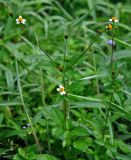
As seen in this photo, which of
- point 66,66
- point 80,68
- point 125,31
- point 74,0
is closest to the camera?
point 66,66

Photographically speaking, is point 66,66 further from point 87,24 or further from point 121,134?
point 87,24

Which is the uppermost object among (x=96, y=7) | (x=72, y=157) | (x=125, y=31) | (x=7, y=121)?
(x=96, y=7)

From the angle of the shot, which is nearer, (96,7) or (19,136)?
(19,136)

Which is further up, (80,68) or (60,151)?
(80,68)

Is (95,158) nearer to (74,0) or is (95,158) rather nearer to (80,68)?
(80,68)

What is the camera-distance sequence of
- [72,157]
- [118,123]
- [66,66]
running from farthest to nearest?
[118,123]
[72,157]
[66,66]

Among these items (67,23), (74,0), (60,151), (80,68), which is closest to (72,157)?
(60,151)
